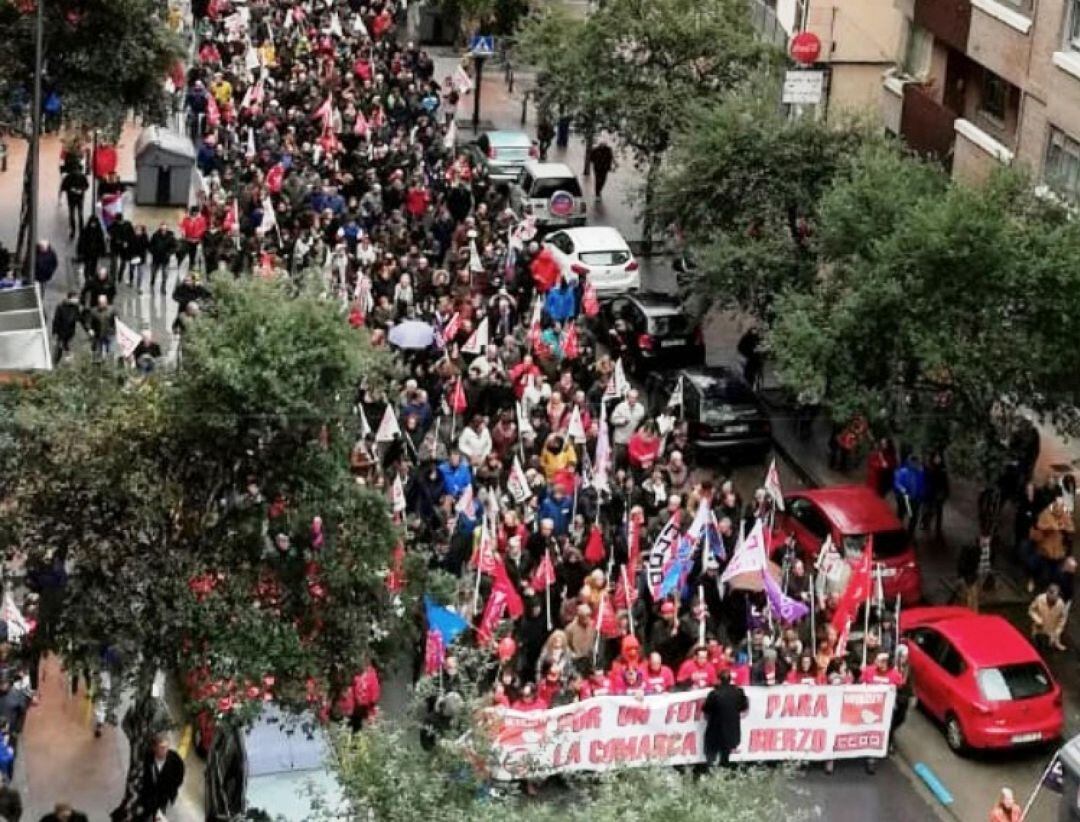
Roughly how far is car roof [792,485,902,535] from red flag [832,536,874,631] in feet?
8.73

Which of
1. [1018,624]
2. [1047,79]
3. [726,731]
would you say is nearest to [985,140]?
[1047,79]

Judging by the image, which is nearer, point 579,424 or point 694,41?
point 579,424

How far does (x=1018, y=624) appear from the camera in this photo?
28516 mm

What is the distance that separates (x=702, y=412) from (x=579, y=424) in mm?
4050

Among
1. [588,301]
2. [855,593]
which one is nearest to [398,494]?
[855,593]

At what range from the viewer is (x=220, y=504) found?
19562 millimetres

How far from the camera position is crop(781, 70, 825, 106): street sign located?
37000 mm

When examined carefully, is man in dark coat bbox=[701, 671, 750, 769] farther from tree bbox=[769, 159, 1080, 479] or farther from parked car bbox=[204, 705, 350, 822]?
tree bbox=[769, 159, 1080, 479]

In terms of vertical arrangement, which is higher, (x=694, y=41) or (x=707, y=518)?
(x=694, y=41)

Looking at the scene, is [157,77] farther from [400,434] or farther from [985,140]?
[985,140]

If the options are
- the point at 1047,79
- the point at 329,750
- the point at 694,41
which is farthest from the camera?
the point at 694,41

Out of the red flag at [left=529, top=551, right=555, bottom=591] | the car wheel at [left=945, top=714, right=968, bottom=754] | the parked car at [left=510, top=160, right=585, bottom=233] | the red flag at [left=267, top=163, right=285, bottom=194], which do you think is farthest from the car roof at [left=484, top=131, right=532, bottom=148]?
the car wheel at [left=945, top=714, right=968, bottom=754]

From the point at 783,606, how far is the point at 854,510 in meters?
3.66

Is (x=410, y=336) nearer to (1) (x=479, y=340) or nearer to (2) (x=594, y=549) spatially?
(1) (x=479, y=340)
